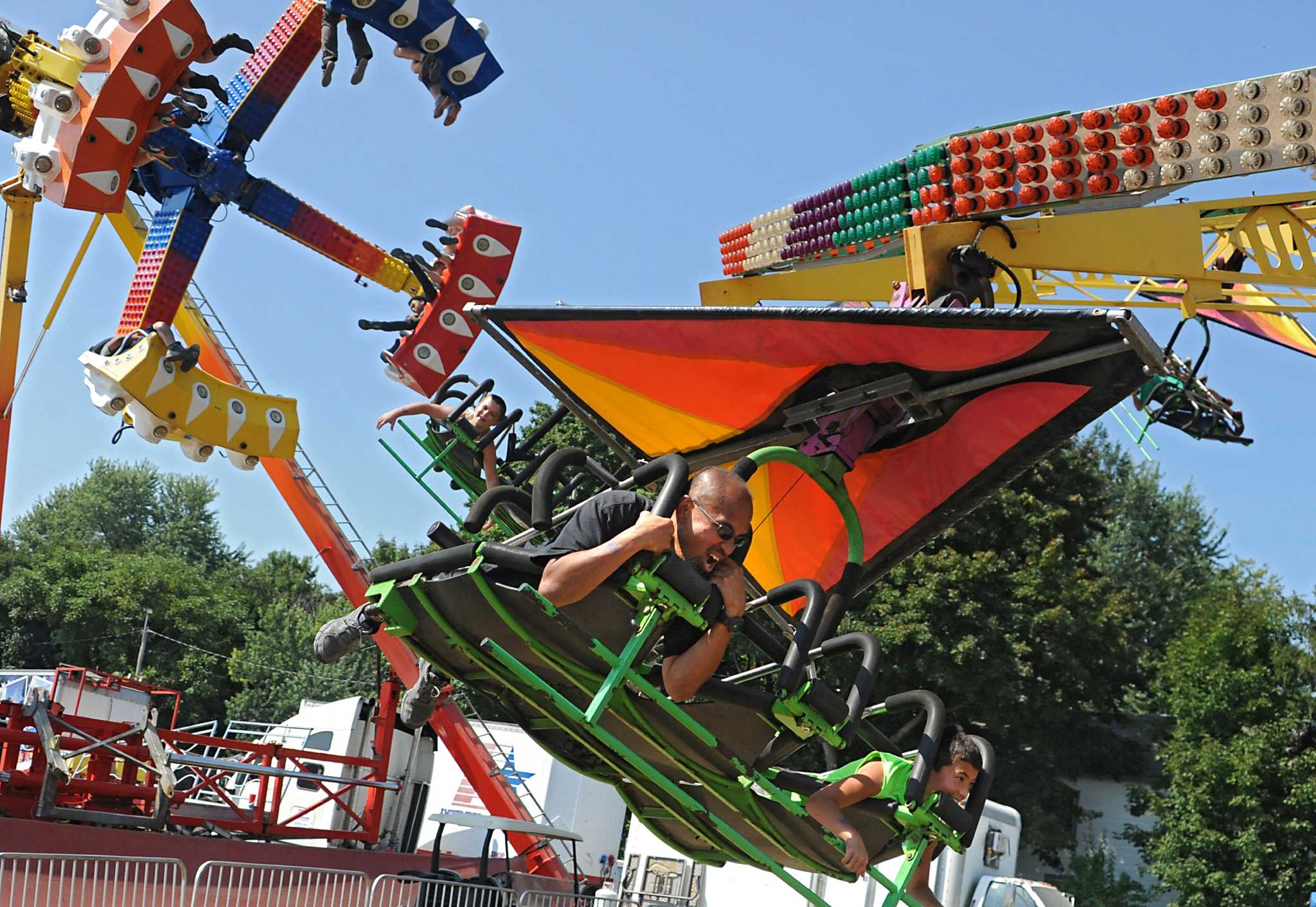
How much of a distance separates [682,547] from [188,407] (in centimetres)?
656

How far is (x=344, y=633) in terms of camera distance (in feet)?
18.9

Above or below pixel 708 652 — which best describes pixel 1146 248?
above

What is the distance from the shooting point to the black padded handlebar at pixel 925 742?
609 centimetres

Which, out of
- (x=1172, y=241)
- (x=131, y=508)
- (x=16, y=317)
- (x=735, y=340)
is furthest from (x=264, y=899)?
(x=131, y=508)

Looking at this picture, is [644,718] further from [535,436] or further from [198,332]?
[198,332]

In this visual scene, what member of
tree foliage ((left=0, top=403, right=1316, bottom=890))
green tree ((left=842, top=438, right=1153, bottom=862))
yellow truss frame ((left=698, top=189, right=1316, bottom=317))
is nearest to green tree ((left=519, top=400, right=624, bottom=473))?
tree foliage ((left=0, top=403, right=1316, bottom=890))

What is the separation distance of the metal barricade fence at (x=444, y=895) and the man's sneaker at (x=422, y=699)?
9.78 ft

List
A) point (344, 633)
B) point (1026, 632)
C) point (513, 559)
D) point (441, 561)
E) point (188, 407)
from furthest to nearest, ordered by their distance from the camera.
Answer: point (1026, 632) → point (188, 407) → point (344, 633) → point (441, 561) → point (513, 559)

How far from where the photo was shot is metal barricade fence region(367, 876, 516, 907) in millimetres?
8711

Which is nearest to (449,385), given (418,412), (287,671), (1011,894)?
(418,412)

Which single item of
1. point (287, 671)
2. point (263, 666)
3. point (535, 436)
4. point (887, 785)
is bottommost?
point (887, 785)

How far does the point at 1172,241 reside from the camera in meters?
8.75

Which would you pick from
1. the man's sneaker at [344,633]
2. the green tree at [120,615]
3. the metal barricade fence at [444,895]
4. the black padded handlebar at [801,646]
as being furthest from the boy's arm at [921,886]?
the green tree at [120,615]

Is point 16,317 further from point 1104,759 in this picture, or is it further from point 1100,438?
point 1100,438
